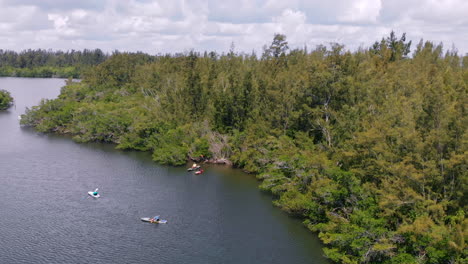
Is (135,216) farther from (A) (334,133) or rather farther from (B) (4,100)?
(B) (4,100)

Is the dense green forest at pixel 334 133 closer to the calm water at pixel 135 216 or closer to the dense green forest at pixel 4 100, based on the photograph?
the calm water at pixel 135 216

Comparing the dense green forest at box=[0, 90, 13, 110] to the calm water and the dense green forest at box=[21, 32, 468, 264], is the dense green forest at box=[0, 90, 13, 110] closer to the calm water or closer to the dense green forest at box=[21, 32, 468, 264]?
the dense green forest at box=[21, 32, 468, 264]

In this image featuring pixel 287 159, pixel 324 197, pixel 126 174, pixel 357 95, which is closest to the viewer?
pixel 324 197

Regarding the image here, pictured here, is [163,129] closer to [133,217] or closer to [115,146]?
[115,146]

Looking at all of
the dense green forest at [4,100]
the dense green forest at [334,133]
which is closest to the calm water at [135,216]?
the dense green forest at [334,133]

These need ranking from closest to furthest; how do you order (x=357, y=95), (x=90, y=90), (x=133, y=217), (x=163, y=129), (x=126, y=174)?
(x=133, y=217), (x=357, y=95), (x=126, y=174), (x=163, y=129), (x=90, y=90)

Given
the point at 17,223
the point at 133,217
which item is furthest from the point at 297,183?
the point at 17,223

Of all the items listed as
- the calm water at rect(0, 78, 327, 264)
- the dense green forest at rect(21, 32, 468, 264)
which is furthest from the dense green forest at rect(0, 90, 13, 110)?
the calm water at rect(0, 78, 327, 264)
